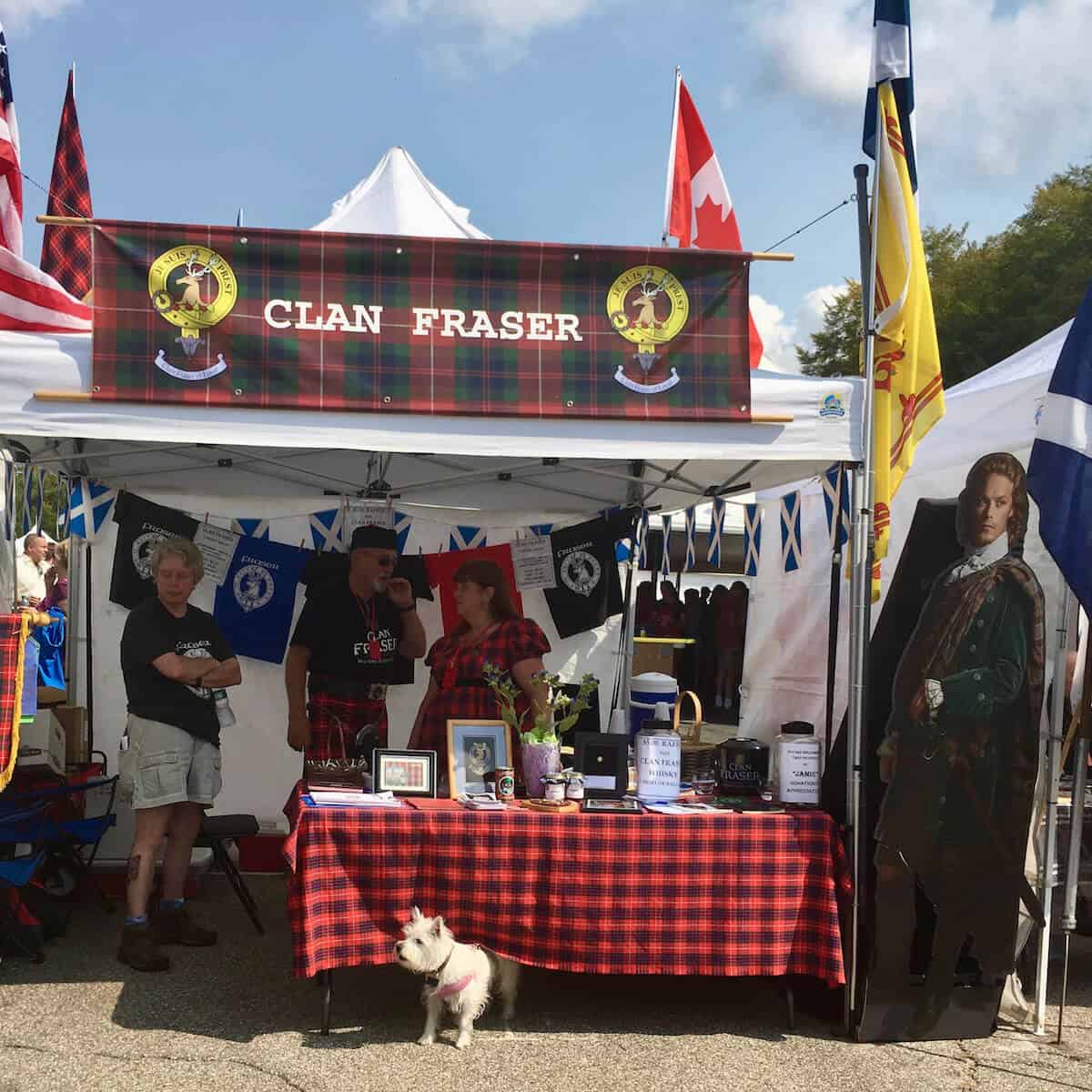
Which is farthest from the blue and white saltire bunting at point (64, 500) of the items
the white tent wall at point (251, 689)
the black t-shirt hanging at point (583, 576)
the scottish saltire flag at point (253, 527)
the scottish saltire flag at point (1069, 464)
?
the scottish saltire flag at point (1069, 464)

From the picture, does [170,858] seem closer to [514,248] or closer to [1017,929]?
[514,248]

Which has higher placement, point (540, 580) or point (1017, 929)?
point (540, 580)

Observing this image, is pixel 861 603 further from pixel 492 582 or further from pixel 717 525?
pixel 717 525

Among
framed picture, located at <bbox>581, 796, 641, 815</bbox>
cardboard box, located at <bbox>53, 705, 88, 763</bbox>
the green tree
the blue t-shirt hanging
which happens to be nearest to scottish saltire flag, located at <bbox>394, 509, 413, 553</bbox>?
the blue t-shirt hanging

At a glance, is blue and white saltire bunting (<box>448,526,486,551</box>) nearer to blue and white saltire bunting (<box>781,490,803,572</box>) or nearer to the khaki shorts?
blue and white saltire bunting (<box>781,490,803,572</box>)

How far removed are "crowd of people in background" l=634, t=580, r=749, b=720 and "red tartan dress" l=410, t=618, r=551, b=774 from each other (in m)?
5.80

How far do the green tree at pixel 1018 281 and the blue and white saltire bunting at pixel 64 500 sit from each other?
15710 millimetres

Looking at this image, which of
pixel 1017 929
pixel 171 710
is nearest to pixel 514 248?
pixel 171 710

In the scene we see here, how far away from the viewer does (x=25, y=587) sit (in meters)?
8.18

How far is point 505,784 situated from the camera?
414 centimetres

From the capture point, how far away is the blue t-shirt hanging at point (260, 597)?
6387mm

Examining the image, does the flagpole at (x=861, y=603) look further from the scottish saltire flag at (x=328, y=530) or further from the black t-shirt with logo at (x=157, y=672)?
the scottish saltire flag at (x=328, y=530)

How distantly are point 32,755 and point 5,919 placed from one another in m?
0.90

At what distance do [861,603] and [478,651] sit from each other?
1.68m
